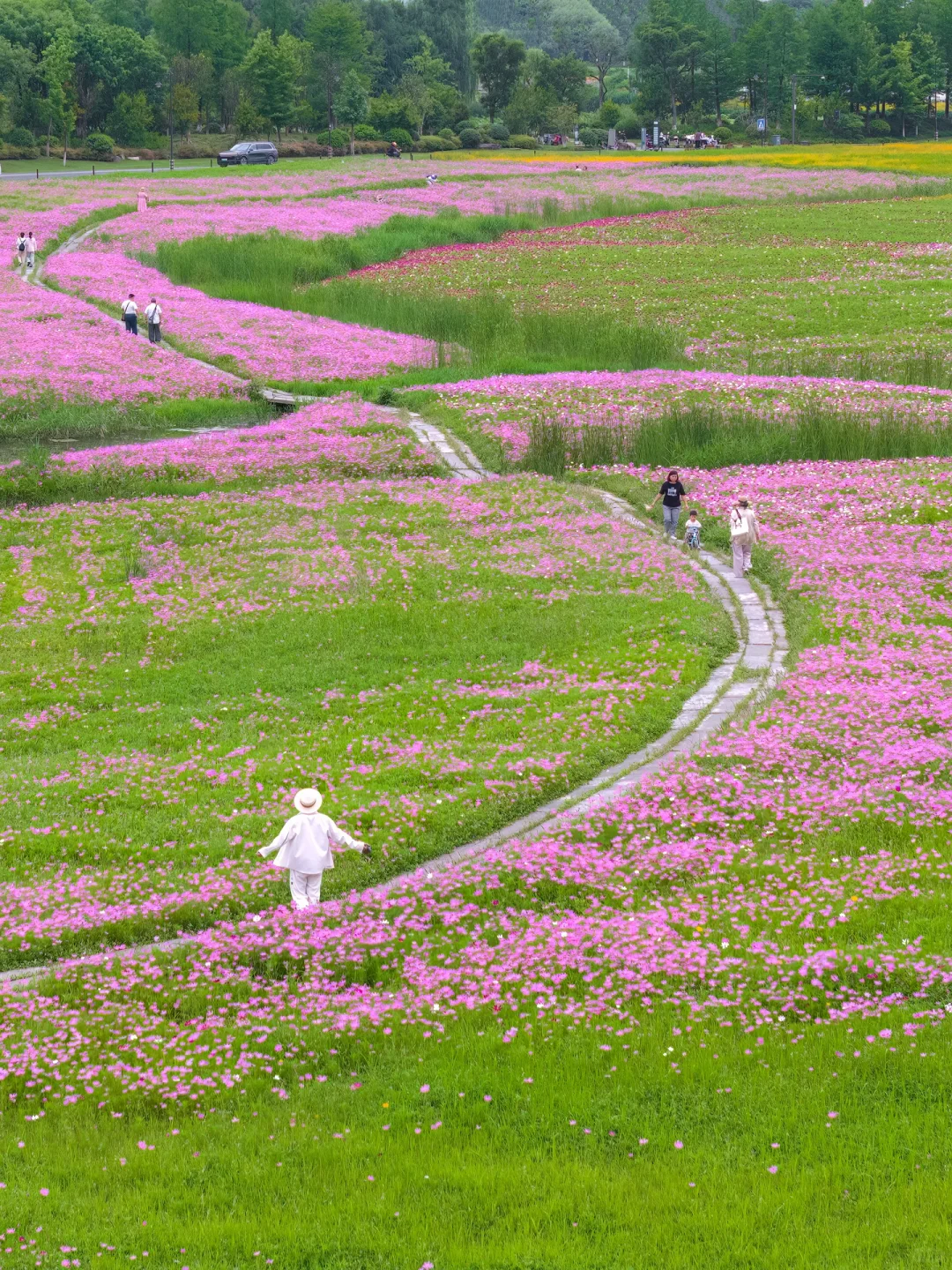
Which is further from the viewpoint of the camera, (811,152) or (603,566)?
(811,152)

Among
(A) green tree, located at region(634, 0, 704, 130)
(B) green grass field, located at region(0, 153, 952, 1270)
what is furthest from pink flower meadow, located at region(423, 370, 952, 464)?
(A) green tree, located at region(634, 0, 704, 130)

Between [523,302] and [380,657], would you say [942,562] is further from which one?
[523,302]

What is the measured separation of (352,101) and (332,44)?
15.7 m

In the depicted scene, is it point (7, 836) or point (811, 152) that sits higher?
point (811, 152)

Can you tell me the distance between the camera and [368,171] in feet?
370

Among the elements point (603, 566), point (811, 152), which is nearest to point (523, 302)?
point (603, 566)

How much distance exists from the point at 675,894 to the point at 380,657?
9.91 metres

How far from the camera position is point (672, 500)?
3041cm

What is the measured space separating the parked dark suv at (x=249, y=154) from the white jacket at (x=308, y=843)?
121657mm

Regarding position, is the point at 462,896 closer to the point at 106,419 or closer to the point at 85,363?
the point at 106,419

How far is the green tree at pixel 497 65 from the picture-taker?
174125 mm

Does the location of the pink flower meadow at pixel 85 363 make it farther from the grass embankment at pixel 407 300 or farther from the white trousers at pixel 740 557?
the white trousers at pixel 740 557

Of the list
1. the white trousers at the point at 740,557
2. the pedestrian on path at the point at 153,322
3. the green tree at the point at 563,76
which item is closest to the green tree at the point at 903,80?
the green tree at the point at 563,76

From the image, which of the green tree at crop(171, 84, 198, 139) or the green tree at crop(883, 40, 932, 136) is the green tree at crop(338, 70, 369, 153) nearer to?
the green tree at crop(171, 84, 198, 139)
